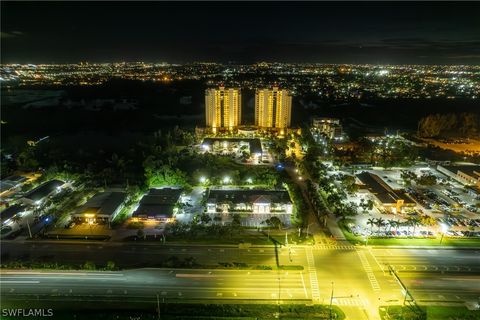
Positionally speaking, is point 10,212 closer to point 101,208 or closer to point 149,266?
point 101,208

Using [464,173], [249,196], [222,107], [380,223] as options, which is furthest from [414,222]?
[222,107]

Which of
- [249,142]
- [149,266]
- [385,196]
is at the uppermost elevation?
[249,142]

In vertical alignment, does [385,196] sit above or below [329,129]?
below

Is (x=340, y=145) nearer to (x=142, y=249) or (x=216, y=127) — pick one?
(x=216, y=127)

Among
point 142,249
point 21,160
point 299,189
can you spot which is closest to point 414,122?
point 299,189

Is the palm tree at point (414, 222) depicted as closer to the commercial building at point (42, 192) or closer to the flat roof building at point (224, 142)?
the flat roof building at point (224, 142)

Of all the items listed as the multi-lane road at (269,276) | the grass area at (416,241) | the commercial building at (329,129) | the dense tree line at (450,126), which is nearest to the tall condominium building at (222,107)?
the commercial building at (329,129)
